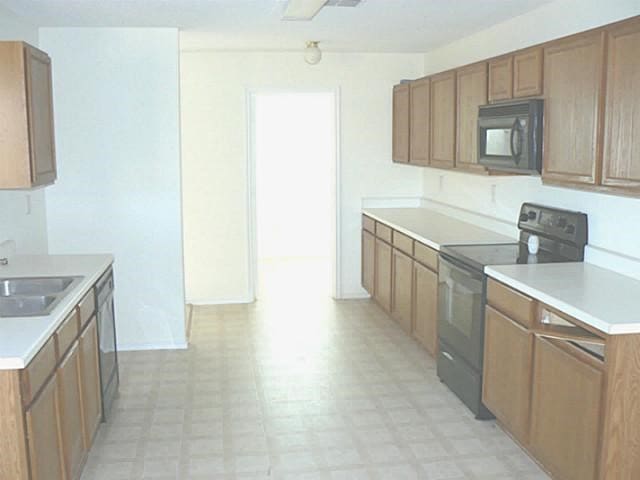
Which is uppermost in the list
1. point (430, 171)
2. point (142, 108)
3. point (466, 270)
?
point (142, 108)

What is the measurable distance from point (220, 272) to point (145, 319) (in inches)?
56.6

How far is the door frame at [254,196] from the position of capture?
620 centimetres

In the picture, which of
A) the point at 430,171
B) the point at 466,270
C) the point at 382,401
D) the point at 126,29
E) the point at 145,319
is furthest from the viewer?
the point at 430,171

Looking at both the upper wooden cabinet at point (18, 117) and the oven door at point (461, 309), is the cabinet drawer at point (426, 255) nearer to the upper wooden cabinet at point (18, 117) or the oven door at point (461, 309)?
the oven door at point (461, 309)

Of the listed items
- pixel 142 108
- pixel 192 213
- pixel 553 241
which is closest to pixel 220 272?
pixel 192 213

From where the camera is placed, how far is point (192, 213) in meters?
6.29

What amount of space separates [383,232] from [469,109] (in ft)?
5.12

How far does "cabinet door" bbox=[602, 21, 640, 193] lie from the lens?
2738 millimetres

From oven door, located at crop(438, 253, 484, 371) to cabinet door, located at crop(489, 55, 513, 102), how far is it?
1.00 m

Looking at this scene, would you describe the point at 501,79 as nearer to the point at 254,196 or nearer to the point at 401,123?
the point at 401,123

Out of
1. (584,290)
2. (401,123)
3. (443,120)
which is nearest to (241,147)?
(401,123)

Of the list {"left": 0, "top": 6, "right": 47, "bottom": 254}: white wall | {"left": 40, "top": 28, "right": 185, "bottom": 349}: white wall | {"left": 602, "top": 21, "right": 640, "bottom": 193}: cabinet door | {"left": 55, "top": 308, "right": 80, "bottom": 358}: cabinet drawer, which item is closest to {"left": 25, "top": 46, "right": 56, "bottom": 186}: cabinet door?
{"left": 0, "top": 6, "right": 47, "bottom": 254}: white wall

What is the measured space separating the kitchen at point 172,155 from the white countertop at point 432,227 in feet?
0.36

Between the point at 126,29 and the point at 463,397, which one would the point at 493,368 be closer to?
the point at 463,397
